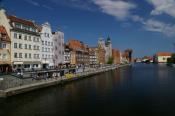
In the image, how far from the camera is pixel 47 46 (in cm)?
9731

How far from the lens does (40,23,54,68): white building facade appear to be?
309ft

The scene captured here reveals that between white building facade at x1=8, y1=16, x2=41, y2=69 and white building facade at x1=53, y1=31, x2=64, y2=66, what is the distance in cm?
1550

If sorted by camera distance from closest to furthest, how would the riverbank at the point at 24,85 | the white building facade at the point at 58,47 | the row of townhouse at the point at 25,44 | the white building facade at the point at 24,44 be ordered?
the riverbank at the point at 24,85 → the row of townhouse at the point at 25,44 → the white building facade at the point at 24,44 → the white building facade at the point at 58,47

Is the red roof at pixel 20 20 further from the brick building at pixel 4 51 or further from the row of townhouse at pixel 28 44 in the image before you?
the brick building at pixel 4 51

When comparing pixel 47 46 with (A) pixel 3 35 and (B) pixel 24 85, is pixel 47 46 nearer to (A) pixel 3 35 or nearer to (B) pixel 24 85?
(A) pixel 3 35

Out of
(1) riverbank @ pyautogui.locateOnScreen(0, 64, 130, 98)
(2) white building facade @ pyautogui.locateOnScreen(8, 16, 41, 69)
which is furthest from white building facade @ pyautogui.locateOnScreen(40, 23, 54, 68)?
(1) riverbank @ pyautogui.locateOnScreen(0, 64, 130, 98)

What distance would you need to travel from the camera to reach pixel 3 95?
4931 cm

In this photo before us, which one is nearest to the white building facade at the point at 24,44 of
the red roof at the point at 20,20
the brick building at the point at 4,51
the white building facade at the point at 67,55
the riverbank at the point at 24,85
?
the red roof at the point at 20,20

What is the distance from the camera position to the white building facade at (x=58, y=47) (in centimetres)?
10612

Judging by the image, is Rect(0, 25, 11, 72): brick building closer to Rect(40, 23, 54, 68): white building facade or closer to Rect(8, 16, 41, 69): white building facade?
Rect(8, 16, 41, 69): white building facade

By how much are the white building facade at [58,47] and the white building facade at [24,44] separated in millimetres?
15498

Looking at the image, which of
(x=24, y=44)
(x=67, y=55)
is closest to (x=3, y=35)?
(x=24, y=44)

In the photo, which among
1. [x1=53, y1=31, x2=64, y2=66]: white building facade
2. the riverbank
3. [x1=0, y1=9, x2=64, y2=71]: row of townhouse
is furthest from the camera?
[x1=53, y1=31, x2=64, y2=66]: white building facade

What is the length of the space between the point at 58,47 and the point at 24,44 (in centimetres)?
2865
